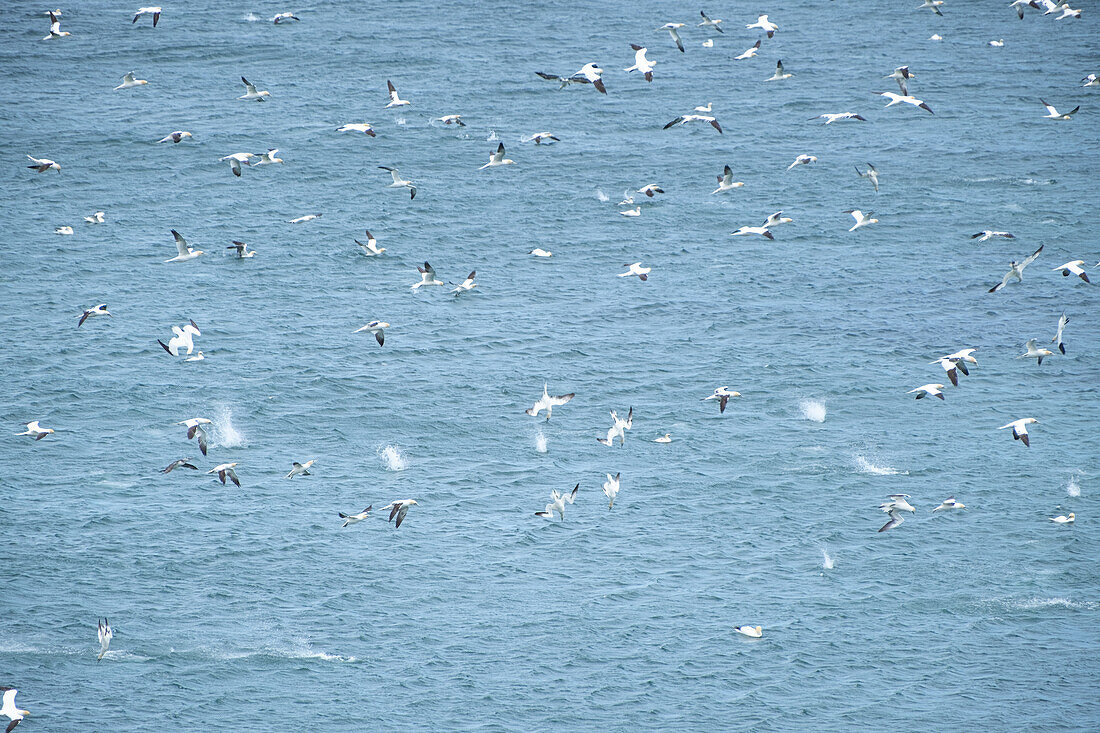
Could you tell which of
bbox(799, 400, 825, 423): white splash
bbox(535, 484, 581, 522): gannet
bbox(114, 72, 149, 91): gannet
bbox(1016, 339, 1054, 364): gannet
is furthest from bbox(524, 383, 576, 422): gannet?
bbox(114, 72, 149, 91): gannet

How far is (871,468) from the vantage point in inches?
2729

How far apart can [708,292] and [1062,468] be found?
30567 mm

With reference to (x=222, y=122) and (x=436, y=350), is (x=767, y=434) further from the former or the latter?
(x=222, y=122)

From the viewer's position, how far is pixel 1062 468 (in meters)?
68.8

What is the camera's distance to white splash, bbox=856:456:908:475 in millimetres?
68938

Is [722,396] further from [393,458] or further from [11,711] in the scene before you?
[11,711]

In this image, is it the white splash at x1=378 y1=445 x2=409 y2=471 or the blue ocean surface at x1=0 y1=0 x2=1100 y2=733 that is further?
the white splash at x1=378 y1=445 x2=409 y2=471

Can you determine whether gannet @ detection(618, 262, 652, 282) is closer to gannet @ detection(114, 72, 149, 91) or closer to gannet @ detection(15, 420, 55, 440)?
gannet @ detection(15, 420, 55, 440)

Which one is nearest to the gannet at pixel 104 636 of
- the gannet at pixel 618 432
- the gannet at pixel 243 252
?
the gannet at pixel 618 432

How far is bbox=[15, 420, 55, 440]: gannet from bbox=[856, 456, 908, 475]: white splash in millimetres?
43328

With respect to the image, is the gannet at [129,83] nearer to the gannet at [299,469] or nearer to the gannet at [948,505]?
the gannet at [299,469]

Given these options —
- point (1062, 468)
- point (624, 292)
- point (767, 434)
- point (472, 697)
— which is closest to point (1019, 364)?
point (1062, 468)

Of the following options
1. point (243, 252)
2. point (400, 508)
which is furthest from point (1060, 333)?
point (243, 252)

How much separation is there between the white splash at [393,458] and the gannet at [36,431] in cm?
1752
